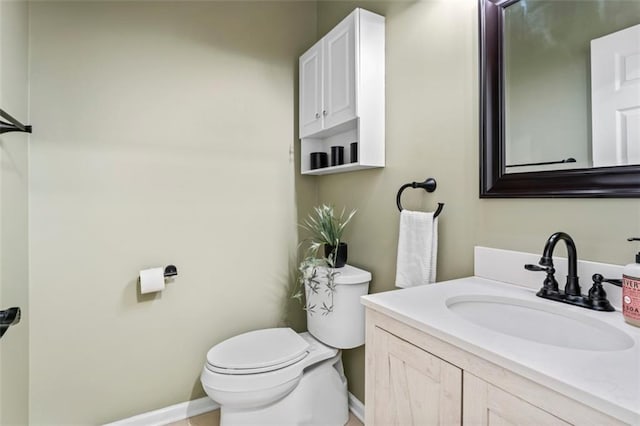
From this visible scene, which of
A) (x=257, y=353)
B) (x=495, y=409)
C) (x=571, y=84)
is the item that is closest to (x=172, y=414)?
(x=257, y=353)

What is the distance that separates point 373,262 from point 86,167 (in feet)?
4.93

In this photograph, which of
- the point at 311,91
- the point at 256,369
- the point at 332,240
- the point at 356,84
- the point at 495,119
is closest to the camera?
the point at 495,119

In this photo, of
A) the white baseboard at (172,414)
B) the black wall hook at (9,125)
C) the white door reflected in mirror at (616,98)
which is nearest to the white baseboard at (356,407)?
the white baseboard at (172,414)

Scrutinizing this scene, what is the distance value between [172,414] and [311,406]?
79cm

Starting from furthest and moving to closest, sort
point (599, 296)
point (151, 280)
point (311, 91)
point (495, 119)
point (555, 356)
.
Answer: point (311, 91) < point (151, 280) < point (495, 119) < point (599, 296) < point (555, 356)

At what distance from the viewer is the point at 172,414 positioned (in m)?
1.76

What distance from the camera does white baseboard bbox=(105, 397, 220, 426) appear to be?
A: 5.53 ft

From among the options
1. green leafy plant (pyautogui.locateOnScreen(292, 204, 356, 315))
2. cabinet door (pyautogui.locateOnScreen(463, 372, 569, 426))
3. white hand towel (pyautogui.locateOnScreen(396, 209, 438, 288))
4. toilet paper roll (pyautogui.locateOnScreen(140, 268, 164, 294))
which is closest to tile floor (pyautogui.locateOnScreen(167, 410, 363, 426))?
green leafy plant (pyautogui.locateOnScreen(292, 204, 356, 315))

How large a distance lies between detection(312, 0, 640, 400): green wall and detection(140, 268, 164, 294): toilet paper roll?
1.04 meters

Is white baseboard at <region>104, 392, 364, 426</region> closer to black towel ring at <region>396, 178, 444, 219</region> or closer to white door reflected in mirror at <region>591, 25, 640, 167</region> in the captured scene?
black towel ring at <region>396, 178, 444, 219</region>

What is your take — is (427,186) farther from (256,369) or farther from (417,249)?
(256,369)

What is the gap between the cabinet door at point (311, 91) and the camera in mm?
1827

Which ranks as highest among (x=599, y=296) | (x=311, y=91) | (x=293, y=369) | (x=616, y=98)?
(x=311, y=91)

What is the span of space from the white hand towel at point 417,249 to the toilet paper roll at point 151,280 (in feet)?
3.87
